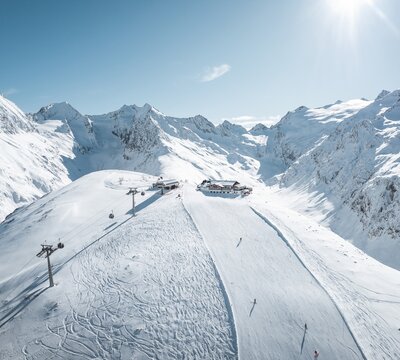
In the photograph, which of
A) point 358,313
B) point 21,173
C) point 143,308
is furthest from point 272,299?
point 21,173

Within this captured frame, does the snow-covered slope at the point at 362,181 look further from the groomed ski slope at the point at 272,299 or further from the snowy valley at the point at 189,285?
the groomed ski slope at the point at 272,299

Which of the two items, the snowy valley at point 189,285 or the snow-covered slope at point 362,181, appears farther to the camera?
the snow-covered slope at point 362,181

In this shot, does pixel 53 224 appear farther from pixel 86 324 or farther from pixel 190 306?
pixel 190 306

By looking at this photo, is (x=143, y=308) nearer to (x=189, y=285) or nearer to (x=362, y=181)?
(x=189, y=285)

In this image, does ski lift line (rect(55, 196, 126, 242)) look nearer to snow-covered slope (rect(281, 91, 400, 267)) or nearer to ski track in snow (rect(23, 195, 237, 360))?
ski track in snow (rect(23, 195, 237, 360))

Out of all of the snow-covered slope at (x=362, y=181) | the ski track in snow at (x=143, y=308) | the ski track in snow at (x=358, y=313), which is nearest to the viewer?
the ski track in snow at (x=143, y=308)

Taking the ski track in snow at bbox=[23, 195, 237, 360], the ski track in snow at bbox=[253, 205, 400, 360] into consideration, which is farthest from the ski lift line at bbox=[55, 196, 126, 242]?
the ski track in snow at bbox=[253, 205, 400, 360]

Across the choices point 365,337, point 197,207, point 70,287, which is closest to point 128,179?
point 197,207

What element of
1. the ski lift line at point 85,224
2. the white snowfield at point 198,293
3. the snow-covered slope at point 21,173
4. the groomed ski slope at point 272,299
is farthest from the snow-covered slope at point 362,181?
the snow-covered slope at point 21,173
